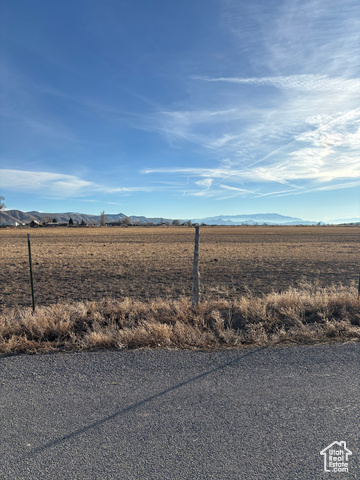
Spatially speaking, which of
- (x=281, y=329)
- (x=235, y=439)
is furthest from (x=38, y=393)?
(x=281, y=329)

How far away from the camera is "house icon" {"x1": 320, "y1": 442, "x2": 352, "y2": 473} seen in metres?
2.31

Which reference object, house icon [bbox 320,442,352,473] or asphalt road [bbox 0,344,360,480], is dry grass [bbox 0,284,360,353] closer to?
asphalt road [bbox 0,344,360,480]

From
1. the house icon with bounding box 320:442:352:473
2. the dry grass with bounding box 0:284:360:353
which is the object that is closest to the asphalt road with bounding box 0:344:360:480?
the house icon with bounding box 320:442:352:473

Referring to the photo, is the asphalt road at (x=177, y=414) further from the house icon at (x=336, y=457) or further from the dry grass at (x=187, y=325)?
the dry grass at (x=187, y=325)

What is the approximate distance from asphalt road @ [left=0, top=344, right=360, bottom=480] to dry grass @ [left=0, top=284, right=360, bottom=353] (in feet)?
1.32

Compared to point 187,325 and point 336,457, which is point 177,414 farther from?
point 187,325

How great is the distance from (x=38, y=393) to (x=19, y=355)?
1229 millimetres

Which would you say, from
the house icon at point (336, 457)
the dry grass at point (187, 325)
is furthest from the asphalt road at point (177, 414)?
the dry grass at point (187, 325)

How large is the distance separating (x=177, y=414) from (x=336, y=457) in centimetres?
138

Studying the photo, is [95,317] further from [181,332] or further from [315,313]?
[315,313]

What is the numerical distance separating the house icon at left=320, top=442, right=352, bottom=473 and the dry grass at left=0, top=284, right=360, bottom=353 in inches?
87.2

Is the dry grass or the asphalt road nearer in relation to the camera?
the asphalt road

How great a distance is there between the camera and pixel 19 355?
171 inches

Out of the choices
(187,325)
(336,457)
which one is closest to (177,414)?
(336,457)
